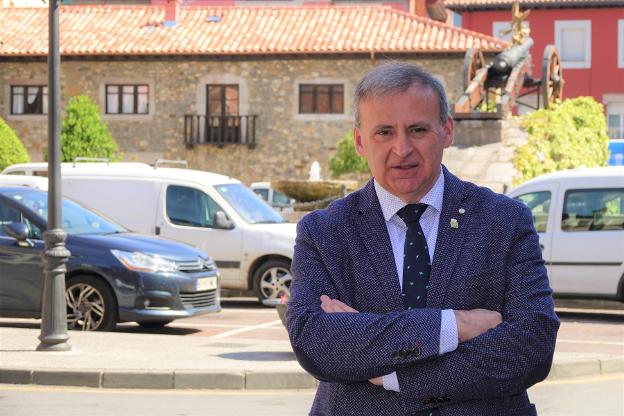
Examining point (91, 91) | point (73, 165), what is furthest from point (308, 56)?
point (73, 165)

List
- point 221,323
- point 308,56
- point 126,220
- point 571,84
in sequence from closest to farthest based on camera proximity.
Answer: point 221,323 → point 126,220 → point 308,56 → point 571,84

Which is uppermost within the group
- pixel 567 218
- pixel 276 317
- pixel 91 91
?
pixel 91 91

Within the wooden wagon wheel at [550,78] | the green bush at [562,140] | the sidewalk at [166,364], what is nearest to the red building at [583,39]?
the wooden wagon wheel at [550,78]

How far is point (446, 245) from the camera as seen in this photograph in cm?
334

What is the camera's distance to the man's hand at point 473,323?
3.25 meters

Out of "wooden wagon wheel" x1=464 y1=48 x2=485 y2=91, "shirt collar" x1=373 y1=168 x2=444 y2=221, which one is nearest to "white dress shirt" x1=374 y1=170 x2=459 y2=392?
"shirt collar" x1=373 y1=168 x2=444 y2=221

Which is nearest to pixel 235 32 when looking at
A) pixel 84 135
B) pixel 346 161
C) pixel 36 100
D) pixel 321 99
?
pixel 321 99

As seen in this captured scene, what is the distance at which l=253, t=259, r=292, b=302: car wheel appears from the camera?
64.1ft

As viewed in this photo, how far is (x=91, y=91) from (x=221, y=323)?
34621 millimetres

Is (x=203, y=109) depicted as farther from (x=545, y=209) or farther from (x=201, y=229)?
(x=545, y=209)

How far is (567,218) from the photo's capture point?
17.9 meters

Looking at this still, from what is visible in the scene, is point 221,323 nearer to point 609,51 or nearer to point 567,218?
point 567,218

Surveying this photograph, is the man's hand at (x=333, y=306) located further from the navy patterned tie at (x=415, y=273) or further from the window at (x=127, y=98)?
the window at (x=127, y=98)

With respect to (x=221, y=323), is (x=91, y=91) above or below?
above
